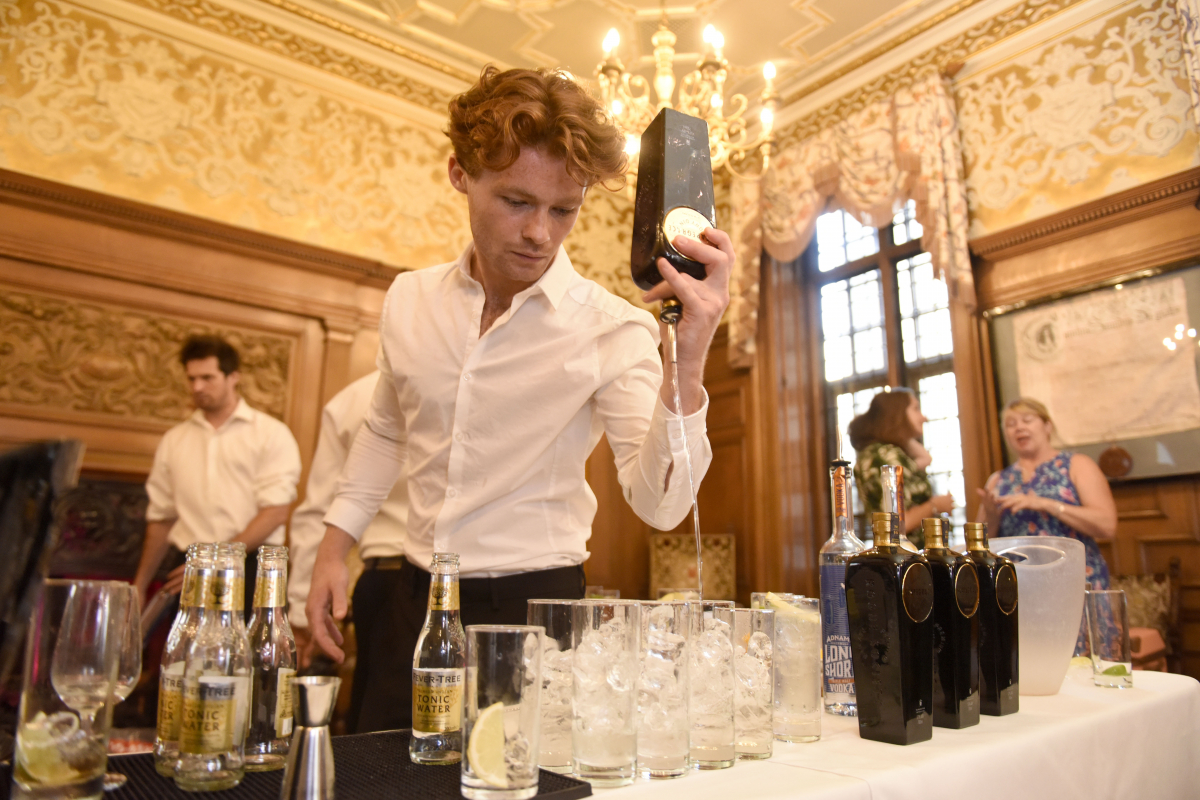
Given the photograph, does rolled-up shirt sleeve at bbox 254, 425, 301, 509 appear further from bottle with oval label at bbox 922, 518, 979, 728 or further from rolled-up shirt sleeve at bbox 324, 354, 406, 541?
bottle with oval label at bbox 922, 518, 979, 728

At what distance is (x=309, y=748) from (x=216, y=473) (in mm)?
2988

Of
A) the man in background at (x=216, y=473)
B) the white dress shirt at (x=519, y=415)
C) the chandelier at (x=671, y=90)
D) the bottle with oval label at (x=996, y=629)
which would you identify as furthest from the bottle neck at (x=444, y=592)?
the man in background at (x=216, y=473)

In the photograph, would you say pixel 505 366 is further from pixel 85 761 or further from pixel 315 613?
pixel 85 761

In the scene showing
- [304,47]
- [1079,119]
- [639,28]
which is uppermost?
[639,28]

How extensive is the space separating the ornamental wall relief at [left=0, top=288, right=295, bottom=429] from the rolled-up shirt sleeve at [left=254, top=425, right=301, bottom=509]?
0.77 meters

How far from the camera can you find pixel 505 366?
4.56 feet

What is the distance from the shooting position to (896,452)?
9.69 ft

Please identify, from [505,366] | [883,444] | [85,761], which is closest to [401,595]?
[505,366]

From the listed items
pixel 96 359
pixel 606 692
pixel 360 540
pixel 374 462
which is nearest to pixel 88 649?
pixel 606 692

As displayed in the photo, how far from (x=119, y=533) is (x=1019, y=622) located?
3.79 m

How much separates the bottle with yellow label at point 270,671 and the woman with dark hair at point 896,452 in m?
2.34

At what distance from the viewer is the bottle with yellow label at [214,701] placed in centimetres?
69

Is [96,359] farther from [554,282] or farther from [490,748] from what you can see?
[490,748]

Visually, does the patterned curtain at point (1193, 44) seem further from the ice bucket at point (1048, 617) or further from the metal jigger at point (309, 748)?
the metal jigger at point (309, 748)
